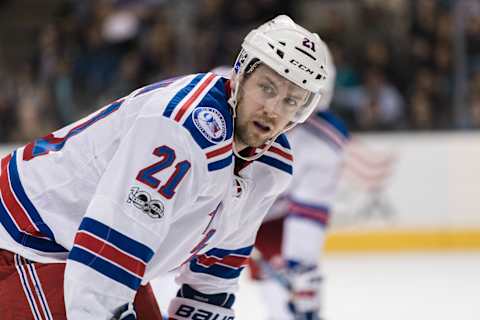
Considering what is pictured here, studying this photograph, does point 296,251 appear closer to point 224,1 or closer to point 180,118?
point 180,118

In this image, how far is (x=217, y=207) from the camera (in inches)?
81.4

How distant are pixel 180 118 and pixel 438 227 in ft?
15.6

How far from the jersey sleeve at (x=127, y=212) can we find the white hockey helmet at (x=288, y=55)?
199mm

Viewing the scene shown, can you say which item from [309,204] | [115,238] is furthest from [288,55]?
[309,204]

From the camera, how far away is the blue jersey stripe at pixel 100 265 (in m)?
1.87

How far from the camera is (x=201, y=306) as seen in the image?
2406mm

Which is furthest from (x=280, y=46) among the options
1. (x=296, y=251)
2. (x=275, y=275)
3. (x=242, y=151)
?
(x=275, y=275)

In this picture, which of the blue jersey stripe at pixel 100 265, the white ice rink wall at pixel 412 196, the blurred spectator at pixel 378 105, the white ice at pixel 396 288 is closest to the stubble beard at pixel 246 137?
the blue jersey stripe at pixel 100 265

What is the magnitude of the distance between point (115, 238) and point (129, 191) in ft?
0.29

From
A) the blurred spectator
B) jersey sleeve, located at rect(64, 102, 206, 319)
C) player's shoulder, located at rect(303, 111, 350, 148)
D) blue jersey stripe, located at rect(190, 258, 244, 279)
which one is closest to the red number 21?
jersey sleeve, located at rect(64, 102, 206, 319)

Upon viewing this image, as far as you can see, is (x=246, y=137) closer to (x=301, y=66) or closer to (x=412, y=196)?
(x=301, y=66)

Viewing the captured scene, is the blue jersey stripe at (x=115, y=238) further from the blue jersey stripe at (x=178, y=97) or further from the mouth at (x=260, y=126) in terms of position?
the mouth at (x=260, y=126)

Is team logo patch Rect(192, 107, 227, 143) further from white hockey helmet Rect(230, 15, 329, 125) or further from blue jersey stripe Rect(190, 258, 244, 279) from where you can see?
blue jersey stripe Rect(190, 258, 244, 279)

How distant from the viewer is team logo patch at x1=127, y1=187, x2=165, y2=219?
1.87 metres
